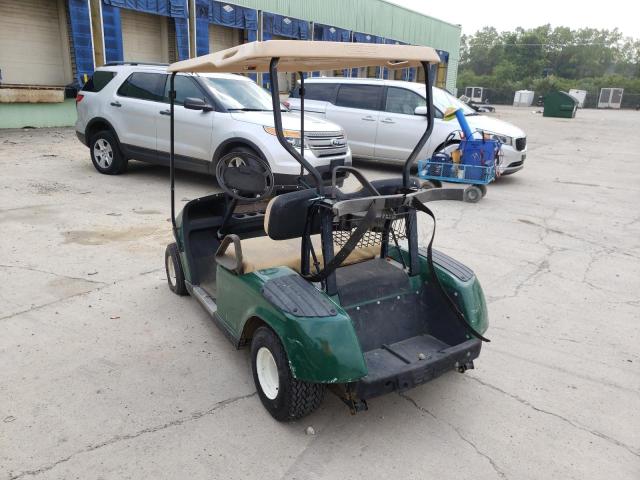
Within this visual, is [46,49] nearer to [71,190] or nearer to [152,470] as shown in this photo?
[71,190]

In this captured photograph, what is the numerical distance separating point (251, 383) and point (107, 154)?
6.81 metres

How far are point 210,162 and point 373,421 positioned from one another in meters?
5.62

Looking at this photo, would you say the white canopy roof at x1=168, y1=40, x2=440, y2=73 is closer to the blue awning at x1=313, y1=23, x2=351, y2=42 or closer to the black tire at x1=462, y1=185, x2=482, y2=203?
the black tire at x1=462, y1=185, x2=482, y2=203

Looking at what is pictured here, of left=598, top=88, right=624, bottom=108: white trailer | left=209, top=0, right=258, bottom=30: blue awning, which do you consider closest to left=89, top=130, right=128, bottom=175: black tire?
left=209, top=0, right=258, bottom=30: blue awning

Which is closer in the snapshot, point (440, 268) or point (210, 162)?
point (440, 268)

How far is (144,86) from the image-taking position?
8172mm

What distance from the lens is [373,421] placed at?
2.85 m

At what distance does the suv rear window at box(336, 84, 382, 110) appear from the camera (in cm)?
1035

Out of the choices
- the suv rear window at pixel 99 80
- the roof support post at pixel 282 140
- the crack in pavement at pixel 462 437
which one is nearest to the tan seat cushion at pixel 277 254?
the roof support post at pixel 282 140

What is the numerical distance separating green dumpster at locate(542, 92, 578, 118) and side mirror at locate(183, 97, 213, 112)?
Answer: 87.5 ft

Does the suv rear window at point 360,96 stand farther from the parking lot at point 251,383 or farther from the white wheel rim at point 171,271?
the white wheel rim at point 171,271

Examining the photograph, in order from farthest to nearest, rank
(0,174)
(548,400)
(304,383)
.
A: 1. (0,174)
2. (548,400)
3. (304,383)

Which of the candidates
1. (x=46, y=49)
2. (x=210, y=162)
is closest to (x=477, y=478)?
(x=210, y=162)

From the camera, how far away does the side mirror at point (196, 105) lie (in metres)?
7.11
